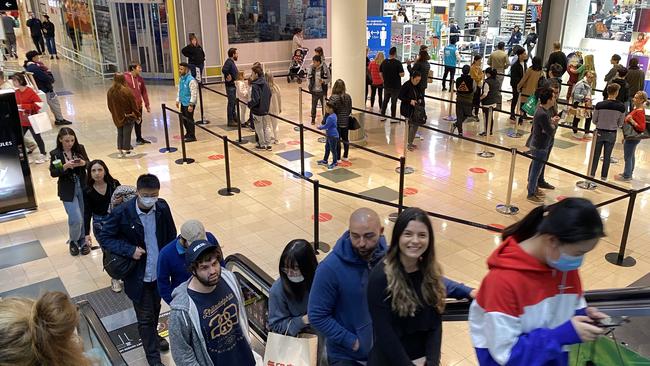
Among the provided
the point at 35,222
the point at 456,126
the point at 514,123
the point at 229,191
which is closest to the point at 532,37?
the point at 514,123

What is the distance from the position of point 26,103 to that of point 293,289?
27.3ft

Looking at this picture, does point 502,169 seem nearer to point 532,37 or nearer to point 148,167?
point 148,167

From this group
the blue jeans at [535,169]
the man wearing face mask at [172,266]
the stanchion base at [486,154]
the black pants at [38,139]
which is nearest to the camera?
the man wearing face mask at [172,266]

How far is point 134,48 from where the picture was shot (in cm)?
1841

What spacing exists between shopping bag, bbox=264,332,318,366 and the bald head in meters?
0.72

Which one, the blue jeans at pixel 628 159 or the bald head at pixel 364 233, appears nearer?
the bald head at pixel 364 233

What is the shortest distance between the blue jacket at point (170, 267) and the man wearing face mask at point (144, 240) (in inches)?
21.6

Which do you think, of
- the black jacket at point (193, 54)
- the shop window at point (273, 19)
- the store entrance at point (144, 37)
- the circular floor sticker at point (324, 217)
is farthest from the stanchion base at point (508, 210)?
the store entrance at point (144, 37)

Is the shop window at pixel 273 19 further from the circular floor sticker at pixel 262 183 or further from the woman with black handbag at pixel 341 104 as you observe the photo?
the circular floor sticker at pixel 262 183

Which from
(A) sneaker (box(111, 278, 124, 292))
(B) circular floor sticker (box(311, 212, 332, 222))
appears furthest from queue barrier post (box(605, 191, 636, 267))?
(A) sneaker (box(111, 278, 124, 292))

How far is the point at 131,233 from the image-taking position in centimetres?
432

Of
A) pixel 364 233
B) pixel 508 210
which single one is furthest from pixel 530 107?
pixel 364 233

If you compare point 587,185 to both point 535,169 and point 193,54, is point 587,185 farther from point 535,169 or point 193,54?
point 193,54

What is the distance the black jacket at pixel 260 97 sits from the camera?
1071cm
